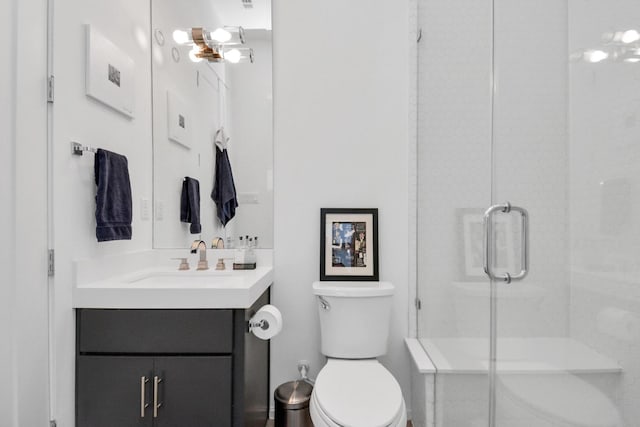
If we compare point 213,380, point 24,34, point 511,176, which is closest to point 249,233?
point 213,380

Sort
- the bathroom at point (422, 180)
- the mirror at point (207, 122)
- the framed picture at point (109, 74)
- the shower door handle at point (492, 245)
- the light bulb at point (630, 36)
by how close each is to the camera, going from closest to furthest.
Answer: the light bulb at point (630, 36) < the bathroom at point (422, 180) < the shower door handle at point (492, 245) < the framed picture at point (109, 74) < the mirror at point (207, 122)

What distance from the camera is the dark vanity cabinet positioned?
4.91 feet

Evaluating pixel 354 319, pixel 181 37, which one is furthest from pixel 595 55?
pixel 181 37

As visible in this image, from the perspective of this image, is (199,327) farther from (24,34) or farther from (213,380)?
(24,34)

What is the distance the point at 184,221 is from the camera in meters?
2.22

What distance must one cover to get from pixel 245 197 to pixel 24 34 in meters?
1.16

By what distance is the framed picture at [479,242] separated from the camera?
1210mm

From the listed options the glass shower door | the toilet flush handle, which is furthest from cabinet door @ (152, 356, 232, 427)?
the glass shower door

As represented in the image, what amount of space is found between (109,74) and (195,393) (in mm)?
1393

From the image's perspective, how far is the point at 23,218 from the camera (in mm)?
1344

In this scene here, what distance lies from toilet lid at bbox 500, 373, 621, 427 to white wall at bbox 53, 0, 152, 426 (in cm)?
155

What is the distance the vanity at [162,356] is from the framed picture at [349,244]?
0.72 metres

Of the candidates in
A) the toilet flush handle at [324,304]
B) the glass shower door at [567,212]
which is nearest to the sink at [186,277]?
the toilet flush handle at [324,304]

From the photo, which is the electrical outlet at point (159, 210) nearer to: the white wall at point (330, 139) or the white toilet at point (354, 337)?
the white wall at point (330, 139)
